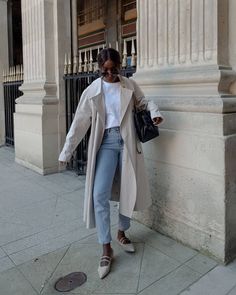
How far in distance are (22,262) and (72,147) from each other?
118 cm

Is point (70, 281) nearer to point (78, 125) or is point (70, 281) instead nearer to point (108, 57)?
point (78, 125)

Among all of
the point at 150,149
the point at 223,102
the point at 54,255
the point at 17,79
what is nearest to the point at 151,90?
the point at 150,149

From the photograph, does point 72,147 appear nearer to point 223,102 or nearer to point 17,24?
point 223,102

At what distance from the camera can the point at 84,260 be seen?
10.2 ft

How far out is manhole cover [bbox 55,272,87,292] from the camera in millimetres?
2726

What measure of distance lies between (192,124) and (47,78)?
372cm

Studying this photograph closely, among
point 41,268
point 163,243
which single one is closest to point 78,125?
point 41,268

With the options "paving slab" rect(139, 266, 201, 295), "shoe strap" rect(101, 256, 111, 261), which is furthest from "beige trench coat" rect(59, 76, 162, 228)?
"paving slab" rect(139, 266, 201, 295)

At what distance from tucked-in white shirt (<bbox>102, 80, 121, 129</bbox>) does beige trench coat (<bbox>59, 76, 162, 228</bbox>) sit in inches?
1.6

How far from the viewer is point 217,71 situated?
296 centimetres

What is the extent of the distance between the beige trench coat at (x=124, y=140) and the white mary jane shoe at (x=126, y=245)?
0.33 metres

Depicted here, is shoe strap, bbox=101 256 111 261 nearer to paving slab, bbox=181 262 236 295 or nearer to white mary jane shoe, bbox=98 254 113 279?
white mary jane shoe, bbox=98 254 113 279

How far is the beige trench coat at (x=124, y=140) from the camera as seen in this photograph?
2988mm

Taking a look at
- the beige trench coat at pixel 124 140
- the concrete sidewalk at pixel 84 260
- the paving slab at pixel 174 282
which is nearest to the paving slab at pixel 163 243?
the concrete sidewalk at pixel 84 260
